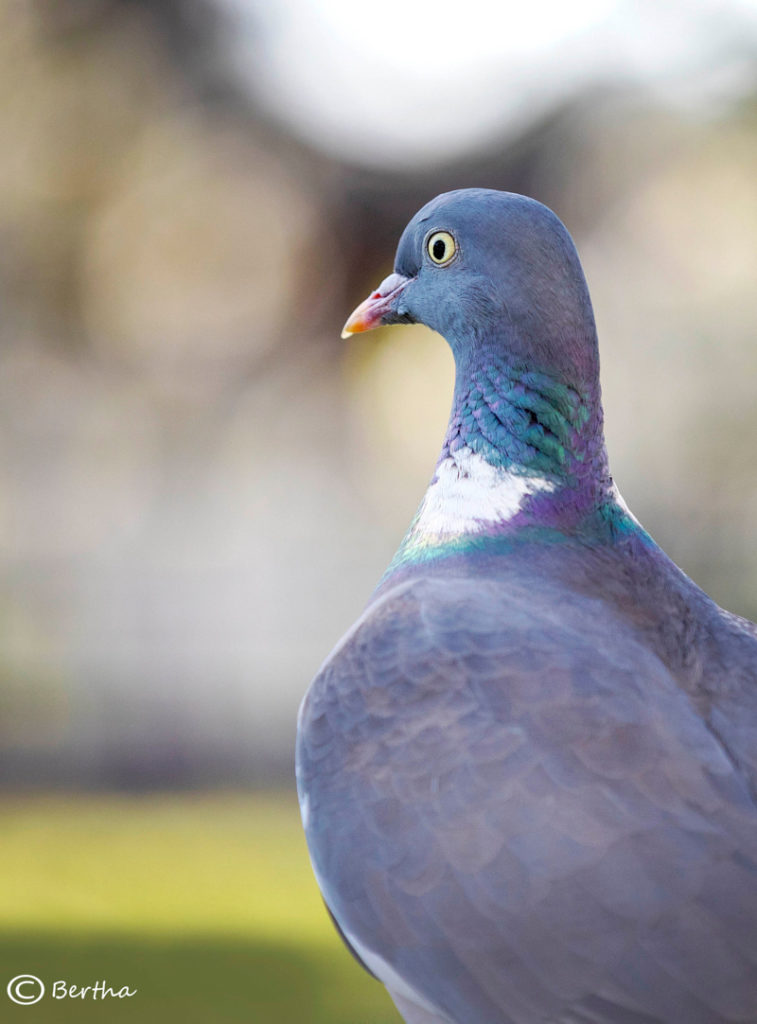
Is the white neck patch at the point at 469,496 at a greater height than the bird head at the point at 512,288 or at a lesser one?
lesser

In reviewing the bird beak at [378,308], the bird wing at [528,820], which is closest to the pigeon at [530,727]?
the bird wing at [528,820]

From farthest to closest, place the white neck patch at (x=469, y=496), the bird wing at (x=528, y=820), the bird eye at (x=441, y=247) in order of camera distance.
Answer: the bird eye at (x=441, y=247) → the white neck patch at (x=469, y=496) → the bird wing at (x=528, y=820)

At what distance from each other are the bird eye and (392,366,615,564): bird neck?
0.22 metres

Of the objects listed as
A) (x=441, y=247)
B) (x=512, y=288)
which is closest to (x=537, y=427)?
(x=512, y=288)

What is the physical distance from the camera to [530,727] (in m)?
1.45

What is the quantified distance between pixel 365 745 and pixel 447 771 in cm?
13

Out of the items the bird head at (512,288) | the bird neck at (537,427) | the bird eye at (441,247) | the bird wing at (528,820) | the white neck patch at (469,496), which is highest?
the bird eye at (441,247)

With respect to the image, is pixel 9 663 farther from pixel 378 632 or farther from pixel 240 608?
pixel 378 632

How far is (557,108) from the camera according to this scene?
22.4ft

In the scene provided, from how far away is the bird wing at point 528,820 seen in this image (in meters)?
1.32

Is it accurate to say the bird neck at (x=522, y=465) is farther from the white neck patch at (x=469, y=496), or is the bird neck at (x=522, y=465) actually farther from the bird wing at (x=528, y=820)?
the bird wing at (x=528, y=820)

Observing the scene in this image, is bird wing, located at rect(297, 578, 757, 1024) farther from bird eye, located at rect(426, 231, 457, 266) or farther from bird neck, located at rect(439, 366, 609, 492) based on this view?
bird eye, located at rect(426, 231, 457, 266)

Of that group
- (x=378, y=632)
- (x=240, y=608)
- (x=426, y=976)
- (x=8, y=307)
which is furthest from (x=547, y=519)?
(x=8, y=307)

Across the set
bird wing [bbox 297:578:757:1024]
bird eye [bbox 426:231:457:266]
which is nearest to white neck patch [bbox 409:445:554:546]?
bird wing [bbox 297:578:757:1024]
